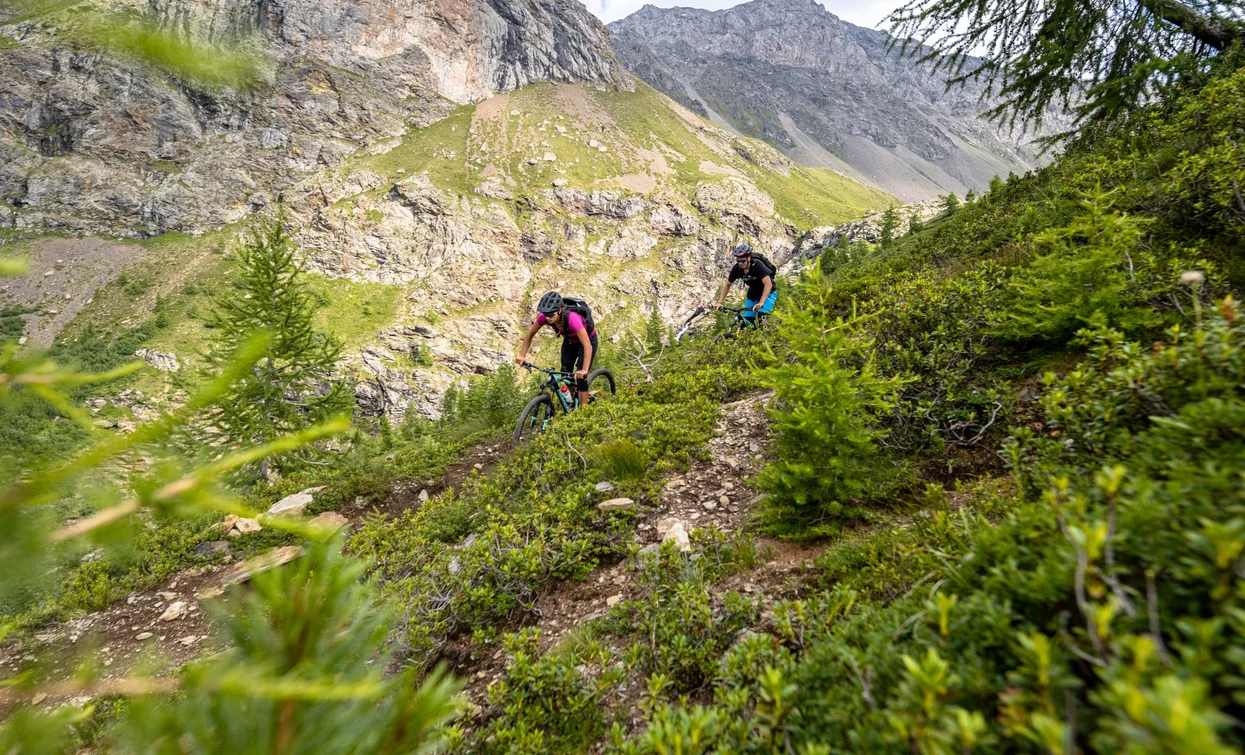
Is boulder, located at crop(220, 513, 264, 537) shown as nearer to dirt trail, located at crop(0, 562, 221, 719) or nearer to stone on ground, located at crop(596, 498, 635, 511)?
dirt trail, located at crop(0, 562, 221, 719)

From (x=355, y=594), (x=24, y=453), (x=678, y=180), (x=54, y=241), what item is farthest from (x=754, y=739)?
(x=54, y=241)

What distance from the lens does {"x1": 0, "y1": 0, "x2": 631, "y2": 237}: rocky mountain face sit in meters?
99.8

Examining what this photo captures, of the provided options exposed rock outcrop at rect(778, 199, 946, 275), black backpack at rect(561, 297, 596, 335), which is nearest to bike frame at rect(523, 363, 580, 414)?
black backpack at rect(561, 297, 596, 335)

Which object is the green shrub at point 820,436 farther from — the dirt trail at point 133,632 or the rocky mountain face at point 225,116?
the rocky mountain face at point 225,116

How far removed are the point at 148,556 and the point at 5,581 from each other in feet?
33.0

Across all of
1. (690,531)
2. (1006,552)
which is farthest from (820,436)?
(1006,552)

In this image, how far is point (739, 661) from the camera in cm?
249

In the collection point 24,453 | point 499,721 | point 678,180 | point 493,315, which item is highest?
point 678,180

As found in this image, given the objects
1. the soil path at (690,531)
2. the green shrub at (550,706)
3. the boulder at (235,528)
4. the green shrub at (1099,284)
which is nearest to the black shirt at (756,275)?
the soil path at (690,531)

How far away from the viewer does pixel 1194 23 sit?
326 inches

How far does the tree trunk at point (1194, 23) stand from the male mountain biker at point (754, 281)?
7829mm

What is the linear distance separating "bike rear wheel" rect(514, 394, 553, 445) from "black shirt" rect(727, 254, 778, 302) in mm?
5640

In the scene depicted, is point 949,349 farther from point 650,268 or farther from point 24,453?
point 650,268

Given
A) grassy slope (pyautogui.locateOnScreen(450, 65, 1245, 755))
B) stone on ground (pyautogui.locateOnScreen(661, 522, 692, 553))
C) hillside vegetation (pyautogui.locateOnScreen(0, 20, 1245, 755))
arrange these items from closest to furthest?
hillside vegetation (pyautogui.locateOnScreen(0, 20, 1245, 755)), grassy slope (pyautogui.locateOnScreen(450, 65, 1245, 755)), stone on ground (pyautogui.locateOnScreen(661, 522, 692, 553))
